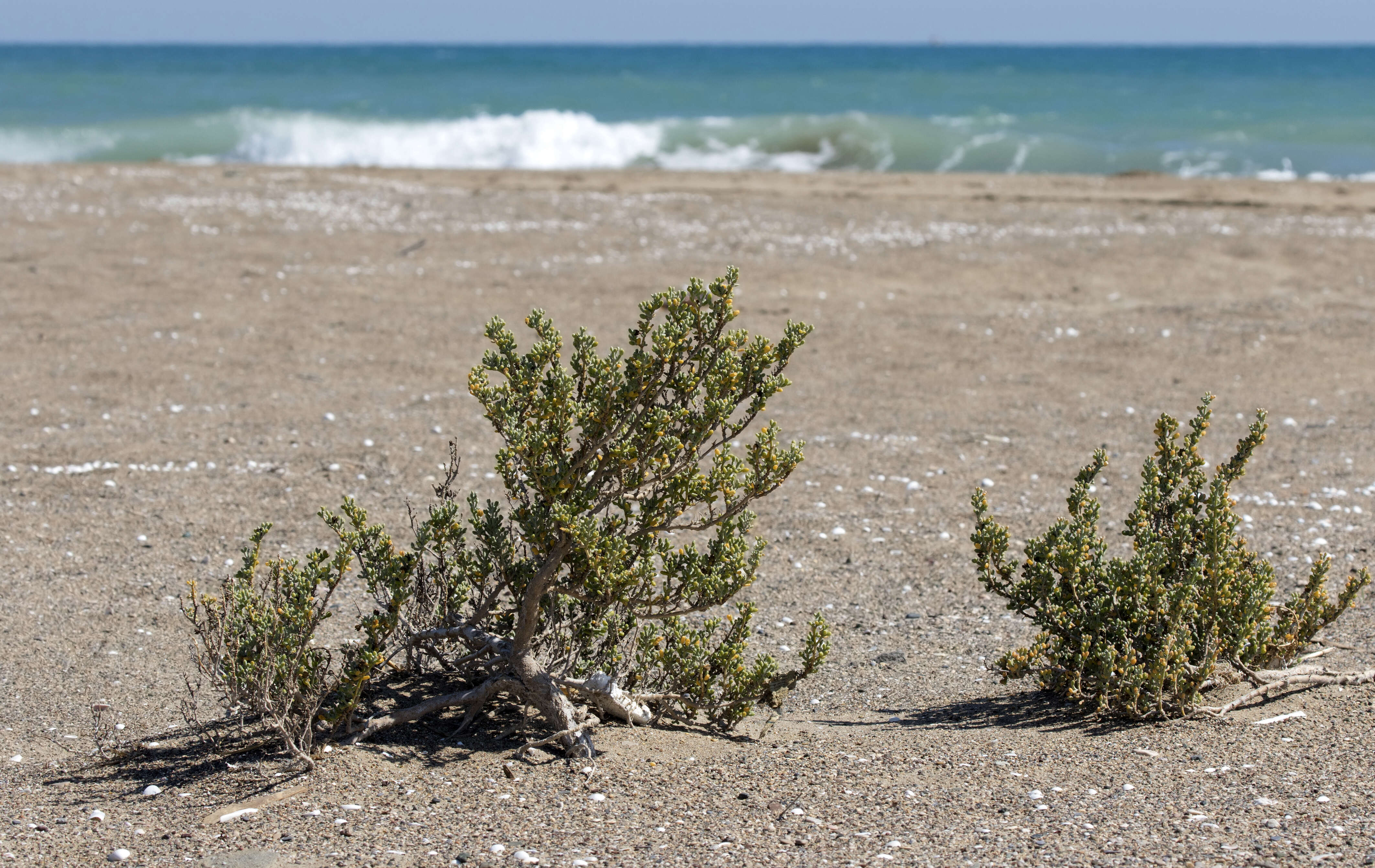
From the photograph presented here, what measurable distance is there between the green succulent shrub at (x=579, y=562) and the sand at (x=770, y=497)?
0.18m

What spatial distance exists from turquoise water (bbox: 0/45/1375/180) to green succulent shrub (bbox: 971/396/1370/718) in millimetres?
22336

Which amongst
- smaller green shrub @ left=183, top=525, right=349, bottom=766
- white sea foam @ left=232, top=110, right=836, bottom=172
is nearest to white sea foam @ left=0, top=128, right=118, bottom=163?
white sea foam @ left=232, top=110, right=836, bottom=172

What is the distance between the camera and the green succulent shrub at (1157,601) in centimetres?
392

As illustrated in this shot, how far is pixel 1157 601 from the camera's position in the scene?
3.86 meters

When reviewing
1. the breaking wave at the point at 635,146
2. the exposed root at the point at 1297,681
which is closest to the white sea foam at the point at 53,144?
the breaking wave at the point at 635,146

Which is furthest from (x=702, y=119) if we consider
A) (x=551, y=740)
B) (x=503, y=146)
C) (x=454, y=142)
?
(x=551, y=740)

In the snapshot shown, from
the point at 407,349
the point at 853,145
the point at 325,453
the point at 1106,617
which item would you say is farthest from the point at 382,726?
the point at 853,145

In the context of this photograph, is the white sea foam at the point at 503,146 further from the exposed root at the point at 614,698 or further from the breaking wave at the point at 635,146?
the exposed root at the point at 614,698

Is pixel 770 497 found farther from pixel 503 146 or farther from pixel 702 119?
pixel 702 119

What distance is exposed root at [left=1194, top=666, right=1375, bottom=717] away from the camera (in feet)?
13.3

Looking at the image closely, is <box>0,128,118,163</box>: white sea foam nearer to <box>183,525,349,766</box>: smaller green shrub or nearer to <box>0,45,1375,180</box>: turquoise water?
<box>0,45,1375,180</box>: turquoise water

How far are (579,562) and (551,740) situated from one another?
539mm

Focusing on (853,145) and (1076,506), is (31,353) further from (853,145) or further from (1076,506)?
(853,145)

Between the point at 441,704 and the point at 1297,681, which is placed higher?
the point at 1297,681
